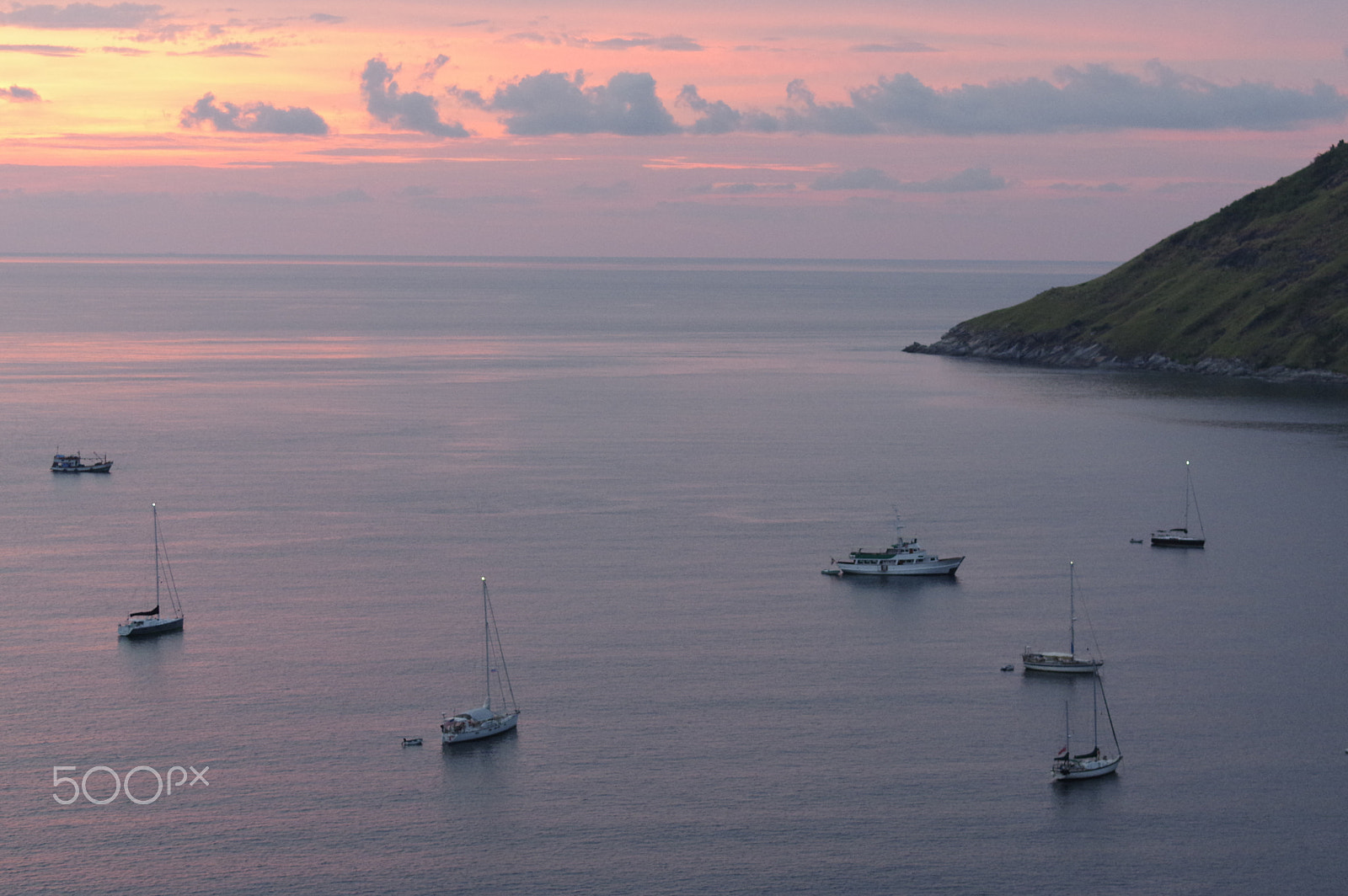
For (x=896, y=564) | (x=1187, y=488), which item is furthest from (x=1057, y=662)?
(x=1187, y=488)

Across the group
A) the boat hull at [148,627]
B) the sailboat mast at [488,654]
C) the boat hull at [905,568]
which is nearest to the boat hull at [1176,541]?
the boat hull at [905,568]

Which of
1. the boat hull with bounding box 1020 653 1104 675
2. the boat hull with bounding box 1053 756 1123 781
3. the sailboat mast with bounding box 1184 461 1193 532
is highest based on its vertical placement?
the sailboat mast with bounding box 1184 461 1193 532

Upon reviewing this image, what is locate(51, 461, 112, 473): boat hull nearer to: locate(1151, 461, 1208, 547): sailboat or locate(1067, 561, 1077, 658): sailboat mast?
locate(1067, 561, 1077, 658): sailboat mast

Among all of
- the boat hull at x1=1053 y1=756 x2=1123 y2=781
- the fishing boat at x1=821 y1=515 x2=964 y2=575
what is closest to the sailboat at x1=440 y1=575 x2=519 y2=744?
the boat hull at x1=1053 y1=756 x2=1123 y2=781

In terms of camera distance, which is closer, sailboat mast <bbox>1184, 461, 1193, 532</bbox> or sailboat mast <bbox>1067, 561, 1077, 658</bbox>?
sailboat mast <bbox>1067, 561, 1077, 658</bbox>

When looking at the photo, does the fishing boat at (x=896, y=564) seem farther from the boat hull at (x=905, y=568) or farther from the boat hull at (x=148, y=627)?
the boat hull at (x=148, y=627)

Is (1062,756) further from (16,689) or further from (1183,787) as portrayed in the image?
(16,689)

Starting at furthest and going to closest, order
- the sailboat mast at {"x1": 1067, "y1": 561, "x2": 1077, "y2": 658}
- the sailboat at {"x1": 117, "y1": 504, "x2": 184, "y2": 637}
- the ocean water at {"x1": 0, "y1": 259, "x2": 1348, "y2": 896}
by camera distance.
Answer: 1. the sailboat at {"x1": 117, "y1": 504, "x2": 184, "y2": 637}
2. the sailboat mast at {"x1": 1067, "y1": 561, "x2": 1077, "y2": 658}
3. the ocean water at {"x1": 0, "y1": 259, "x2": 1348, "y2": 896}
